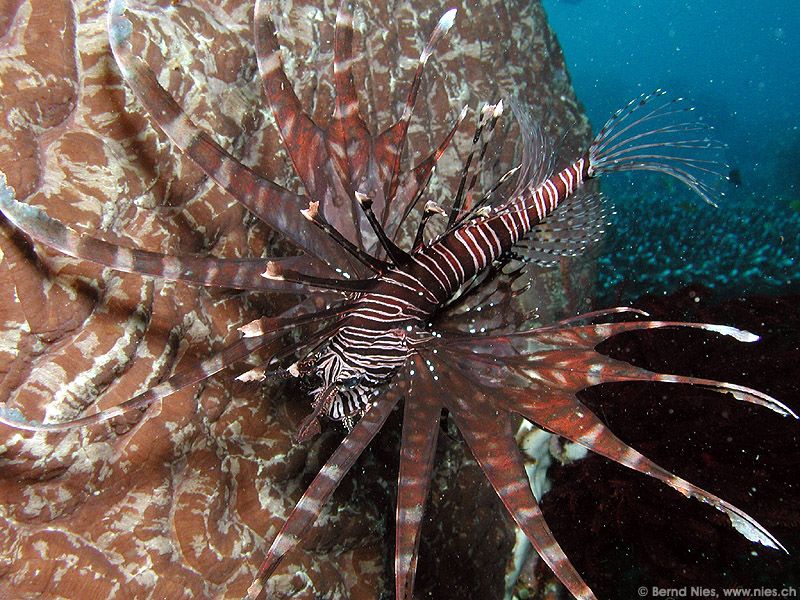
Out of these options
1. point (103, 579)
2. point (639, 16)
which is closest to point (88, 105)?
point (103, 579)

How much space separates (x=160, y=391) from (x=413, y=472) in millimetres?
911

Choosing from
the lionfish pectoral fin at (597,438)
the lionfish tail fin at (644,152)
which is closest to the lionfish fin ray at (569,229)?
the lionfish tail fin at (644,152)

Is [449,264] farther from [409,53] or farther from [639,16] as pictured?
[639,16]

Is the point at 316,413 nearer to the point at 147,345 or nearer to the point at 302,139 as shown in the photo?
the point at 147,345

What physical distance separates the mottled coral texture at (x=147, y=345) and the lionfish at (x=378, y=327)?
0.28 m

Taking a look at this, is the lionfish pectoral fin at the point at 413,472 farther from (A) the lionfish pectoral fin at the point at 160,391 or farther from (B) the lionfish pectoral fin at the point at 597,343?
(A) the lionfish pectoral fin at the point at 160,391

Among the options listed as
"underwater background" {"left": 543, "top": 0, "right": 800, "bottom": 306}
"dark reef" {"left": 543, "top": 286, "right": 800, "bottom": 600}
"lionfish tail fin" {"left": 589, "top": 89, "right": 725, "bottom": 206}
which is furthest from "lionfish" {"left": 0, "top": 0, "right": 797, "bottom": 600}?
"underwater background" {"left": 543, "top": 0, "right": 800, "bottom": 306}

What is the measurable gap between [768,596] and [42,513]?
11.8ft

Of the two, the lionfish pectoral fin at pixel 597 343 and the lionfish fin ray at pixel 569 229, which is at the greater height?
the lionfish fin ray at pixel 569 229

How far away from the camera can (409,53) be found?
365cm

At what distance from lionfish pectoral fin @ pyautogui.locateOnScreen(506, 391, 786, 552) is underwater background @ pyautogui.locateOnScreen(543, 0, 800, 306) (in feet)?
7.47

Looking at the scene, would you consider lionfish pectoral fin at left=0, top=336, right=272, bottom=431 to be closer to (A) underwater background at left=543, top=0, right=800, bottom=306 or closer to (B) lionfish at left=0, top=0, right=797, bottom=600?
(B) lionfish at left=0, top=0, right=797, bottom=600

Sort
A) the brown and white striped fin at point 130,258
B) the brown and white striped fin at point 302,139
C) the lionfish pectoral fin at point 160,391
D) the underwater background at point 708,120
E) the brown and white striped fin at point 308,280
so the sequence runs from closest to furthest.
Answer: the brown and white striped fin at point 130,258 < the lionfish pectoral fin at point 160,391 < the brown and white striped fin at point 308,280 < the brown and white striped fin at point 302,139 < the underwater background at point 708,120

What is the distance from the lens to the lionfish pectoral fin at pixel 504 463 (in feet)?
5.57
